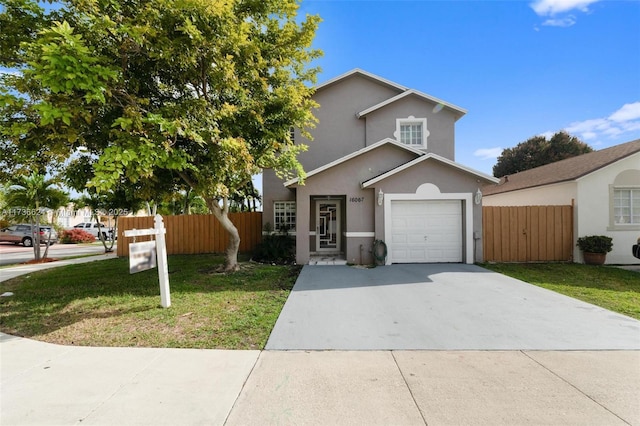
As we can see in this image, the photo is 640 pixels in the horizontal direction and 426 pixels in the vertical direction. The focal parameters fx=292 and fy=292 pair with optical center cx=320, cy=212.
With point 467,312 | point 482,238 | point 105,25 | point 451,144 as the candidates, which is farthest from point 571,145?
point 105,25

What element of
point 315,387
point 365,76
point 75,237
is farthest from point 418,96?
point 75,237

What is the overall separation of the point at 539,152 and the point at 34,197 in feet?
138

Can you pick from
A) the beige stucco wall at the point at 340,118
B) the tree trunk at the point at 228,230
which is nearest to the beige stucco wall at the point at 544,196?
the beige stucco wall at the point at 340,118

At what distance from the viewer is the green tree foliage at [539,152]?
100.0ft

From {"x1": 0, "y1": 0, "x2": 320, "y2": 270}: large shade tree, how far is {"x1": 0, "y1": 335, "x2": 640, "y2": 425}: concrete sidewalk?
3452 millimetres

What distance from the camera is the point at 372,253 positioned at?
11086 millimetres

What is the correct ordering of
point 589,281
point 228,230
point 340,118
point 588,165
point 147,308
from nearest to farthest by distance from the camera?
point 147,308, point 589,281, point 228,230, point 588,165, point 340,118

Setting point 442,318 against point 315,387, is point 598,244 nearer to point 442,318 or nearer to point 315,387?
point 442,318

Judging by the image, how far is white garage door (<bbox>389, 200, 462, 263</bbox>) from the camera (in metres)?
11.1

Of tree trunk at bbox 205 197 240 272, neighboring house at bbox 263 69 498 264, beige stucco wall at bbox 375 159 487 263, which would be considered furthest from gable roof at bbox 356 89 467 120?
tree trunk at bbox 205 197 240 272

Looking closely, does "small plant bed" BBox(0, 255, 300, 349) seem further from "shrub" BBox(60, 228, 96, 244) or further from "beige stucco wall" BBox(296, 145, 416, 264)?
"shrub" BBox(60, 228, 96, 244)

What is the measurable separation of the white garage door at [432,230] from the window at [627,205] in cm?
665

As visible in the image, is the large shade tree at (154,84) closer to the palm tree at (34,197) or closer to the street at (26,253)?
the palm tree at (34,197)

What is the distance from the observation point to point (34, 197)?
14.4 meters
